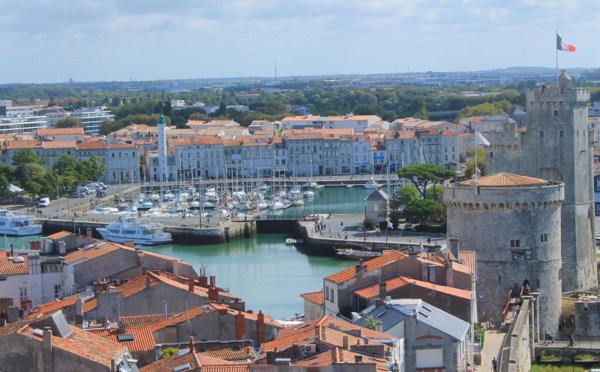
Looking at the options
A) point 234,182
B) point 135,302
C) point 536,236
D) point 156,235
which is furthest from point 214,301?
point 234,182

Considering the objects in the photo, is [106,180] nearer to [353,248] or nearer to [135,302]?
[353,248]

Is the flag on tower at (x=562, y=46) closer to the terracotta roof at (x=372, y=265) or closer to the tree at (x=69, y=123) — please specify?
the terracotta roof at (x=372, y=265)

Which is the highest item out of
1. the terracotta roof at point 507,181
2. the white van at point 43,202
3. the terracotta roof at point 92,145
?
the terracotta roof at point 507,181

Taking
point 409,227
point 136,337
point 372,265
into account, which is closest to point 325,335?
point 136,337

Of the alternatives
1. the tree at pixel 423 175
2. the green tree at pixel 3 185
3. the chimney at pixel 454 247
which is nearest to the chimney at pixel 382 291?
the chimney at pixel 454 247

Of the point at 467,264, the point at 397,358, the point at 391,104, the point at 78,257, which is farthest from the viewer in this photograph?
the point at 391,104

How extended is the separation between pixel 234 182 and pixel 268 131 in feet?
63.4

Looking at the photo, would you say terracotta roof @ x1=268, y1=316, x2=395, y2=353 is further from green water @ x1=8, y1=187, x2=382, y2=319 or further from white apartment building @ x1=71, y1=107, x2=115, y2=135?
white apartment building @ x1=71, y1=107, x2=115, y2=135

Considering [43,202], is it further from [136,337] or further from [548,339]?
[136,337]

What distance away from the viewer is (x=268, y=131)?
105 metres

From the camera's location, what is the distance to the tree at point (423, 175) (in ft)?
221

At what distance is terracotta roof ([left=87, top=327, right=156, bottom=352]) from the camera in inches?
753

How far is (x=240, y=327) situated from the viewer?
21.9 meters

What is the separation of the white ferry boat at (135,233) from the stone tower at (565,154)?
2948 cm
